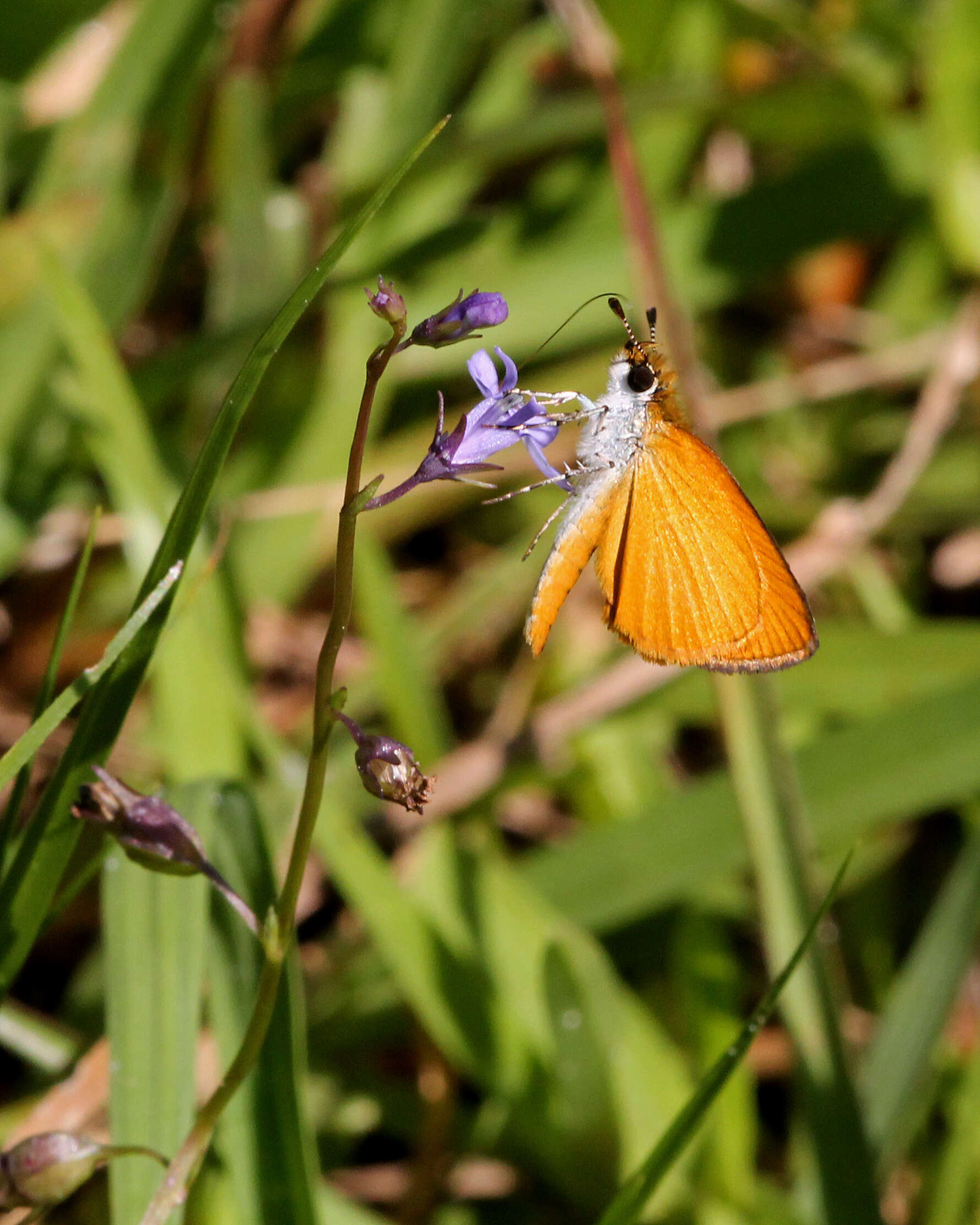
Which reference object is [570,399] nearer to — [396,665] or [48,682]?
[48,682]

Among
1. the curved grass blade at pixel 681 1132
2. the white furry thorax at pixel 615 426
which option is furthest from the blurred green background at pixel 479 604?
the white furry thorax at pixel 615 426

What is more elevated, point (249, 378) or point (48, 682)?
point (249, 378)

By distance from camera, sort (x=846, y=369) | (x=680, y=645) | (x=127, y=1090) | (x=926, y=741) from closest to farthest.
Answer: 1. (x=127, y=1090)
2. (x=680, y=645)
3. (x=926, y=741)
4. (x=846, y=369)

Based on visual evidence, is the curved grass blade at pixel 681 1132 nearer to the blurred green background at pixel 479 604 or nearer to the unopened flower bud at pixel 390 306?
the blurred green background at pixel 479 604

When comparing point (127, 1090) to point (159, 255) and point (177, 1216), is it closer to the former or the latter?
point (177, 1216)

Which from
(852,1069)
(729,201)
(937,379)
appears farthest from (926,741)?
(729,201)

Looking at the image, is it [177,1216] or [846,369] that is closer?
[177,1216]

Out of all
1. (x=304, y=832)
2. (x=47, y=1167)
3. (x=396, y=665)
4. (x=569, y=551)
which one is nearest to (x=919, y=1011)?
(x=569, y=551)
